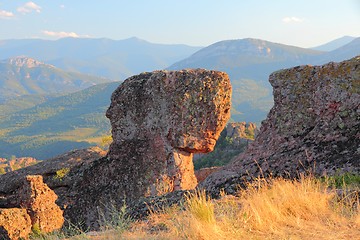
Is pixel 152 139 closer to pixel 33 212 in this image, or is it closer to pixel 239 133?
pixel 33 212

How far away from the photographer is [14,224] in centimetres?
1753

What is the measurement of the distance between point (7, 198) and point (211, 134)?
11.4 meters

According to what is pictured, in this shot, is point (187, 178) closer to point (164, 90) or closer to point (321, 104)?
point (164, 90)

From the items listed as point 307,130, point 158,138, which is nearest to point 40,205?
point 158,138

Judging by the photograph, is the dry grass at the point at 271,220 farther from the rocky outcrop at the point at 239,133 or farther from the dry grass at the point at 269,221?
the rocky outcrop at the point at 239,133

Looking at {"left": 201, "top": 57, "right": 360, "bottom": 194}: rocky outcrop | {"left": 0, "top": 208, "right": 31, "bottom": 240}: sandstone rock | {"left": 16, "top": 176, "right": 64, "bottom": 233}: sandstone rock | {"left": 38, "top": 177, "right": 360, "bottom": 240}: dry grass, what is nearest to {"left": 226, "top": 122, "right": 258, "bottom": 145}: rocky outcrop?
{"left": 16, "top": 176, "right": 64, "bottom": 233}: sandstone rock

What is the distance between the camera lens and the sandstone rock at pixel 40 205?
60.4 feet

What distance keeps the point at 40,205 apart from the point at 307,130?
514 inches

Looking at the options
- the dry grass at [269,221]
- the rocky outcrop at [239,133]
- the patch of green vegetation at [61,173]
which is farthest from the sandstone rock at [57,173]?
the rocky outcrop at [239,133]

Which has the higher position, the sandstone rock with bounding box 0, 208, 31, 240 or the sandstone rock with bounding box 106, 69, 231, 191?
the sandstone rock with bounding box 106, 69, 231, 191

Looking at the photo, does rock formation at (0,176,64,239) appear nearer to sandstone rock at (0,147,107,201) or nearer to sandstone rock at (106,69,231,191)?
sandstone rock at (0,147,107,201)

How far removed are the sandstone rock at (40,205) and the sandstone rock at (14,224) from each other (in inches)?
19.9

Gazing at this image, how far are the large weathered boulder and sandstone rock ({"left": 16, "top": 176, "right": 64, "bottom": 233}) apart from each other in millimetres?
828

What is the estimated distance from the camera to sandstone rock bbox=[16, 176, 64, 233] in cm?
1841
